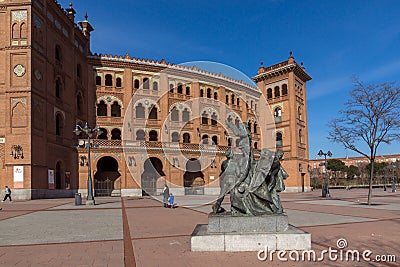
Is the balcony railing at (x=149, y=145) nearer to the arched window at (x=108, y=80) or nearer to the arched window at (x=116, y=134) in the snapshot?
the arched window at (x=116, y=134)

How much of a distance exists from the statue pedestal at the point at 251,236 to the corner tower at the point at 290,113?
44126 mm

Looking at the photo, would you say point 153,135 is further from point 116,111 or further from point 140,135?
point 116,111

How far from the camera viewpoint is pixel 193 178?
43812mm

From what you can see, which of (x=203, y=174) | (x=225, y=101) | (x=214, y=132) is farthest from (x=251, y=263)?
(x=225, y=101)

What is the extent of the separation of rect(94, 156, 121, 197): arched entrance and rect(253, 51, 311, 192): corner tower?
2438 cm

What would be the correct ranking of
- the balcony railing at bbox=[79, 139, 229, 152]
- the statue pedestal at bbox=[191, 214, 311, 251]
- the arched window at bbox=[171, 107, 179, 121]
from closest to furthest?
1. the statue pedestal at bbox=[191, 214, 311, 251]
2. the balcony railing at bbox=[79, 139, 229, 152]
3. the arched window at bbox=[171, 107, 179, 121]

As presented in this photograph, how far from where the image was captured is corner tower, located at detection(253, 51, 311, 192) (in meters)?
50.3

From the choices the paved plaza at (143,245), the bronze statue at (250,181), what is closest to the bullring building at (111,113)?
the paved plaza at (143,245)

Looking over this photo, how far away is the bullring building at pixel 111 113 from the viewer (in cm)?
2903

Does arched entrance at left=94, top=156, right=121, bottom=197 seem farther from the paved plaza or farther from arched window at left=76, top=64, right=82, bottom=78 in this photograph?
the paved plaza

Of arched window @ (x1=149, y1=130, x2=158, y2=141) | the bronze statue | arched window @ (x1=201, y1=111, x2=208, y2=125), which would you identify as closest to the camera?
the bronze statue

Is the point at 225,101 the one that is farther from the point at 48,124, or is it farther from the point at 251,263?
the point at 251,263

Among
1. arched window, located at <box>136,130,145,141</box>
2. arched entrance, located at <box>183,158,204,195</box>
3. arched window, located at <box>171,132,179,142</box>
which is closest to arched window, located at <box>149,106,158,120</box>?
arched window, located at <box>136,130,145,141</box>

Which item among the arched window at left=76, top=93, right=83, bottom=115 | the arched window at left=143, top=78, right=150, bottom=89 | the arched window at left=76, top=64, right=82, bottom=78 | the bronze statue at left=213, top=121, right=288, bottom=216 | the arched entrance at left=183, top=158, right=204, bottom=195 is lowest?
the arched entrance at left=183, top=158, right=204, bottom=195
